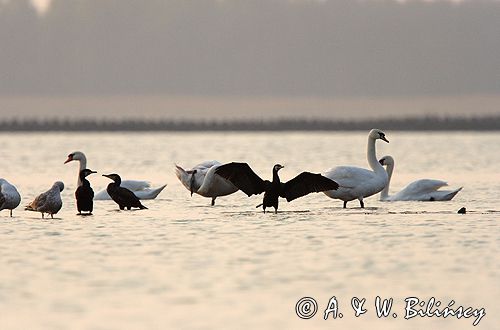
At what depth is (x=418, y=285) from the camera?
1075 centimetres

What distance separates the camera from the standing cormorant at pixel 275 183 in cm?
1803

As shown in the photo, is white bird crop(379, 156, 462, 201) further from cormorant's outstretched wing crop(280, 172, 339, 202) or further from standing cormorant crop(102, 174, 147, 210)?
standing cormorant crop(102, 174, 147, 210)

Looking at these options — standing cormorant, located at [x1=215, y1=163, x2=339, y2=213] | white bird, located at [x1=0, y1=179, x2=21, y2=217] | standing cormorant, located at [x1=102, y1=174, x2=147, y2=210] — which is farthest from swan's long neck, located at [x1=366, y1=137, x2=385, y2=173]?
white bird, located at [x1=0, y1=179, x2=21, y2=217]

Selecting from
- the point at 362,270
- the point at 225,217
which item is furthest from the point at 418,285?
the point at 225,217

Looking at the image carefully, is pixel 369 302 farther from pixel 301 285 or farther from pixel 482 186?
pixel 482 186

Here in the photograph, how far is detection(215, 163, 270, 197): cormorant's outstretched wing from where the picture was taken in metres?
18.2

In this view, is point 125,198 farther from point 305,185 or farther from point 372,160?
point 372,160

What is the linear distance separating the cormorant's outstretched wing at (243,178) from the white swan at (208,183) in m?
1.84

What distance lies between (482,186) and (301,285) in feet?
52.0

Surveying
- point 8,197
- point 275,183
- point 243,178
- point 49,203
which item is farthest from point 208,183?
point 8,197

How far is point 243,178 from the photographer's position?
1830cm

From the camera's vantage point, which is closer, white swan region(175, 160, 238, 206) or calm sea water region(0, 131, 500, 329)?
calm sea water region(0, 131, 500, 329)

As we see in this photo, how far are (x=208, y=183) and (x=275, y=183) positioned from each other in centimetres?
255

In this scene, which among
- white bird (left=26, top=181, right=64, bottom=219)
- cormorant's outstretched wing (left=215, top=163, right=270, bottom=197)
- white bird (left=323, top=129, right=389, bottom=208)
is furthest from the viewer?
white bird (left=323, top=129, right=389, bottom=208)
